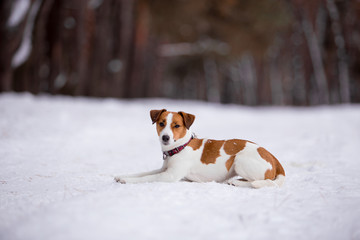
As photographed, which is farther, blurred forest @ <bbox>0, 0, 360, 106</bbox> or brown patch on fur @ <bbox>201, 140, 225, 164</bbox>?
blurred forest @ <bbox>0, 0, 360, 106</bbox>

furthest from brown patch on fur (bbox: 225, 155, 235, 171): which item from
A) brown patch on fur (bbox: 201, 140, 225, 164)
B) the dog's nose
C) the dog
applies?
the dog's nose

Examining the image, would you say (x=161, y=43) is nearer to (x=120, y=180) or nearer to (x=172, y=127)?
(x=172, y=127)

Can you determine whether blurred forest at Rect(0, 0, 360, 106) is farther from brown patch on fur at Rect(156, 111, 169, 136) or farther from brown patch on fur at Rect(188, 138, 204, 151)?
brown patch on fur at Rect(188, 138, 204, 151)

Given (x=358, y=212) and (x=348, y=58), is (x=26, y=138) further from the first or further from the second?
(x=348, y=58)

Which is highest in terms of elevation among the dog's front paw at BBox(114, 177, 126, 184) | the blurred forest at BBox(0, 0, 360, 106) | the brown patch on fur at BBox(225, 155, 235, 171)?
the blurred forest at BBox(0, 0, 360, 106)

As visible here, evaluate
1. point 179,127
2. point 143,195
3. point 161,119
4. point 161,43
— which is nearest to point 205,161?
point 179,127

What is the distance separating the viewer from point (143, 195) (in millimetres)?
2865

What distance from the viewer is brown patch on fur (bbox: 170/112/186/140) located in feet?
11.2

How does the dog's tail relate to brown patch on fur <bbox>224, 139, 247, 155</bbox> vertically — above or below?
below

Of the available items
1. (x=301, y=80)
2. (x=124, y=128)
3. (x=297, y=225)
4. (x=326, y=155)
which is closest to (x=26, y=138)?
(x=124, y=128)

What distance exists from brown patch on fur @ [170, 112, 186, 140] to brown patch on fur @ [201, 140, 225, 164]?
1.15 ft

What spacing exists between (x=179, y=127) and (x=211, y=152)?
497 mm

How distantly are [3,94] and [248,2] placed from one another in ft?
40.3

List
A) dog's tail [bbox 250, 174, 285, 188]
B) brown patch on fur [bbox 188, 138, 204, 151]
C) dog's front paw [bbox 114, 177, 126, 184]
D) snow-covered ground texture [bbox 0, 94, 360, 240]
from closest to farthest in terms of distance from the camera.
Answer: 1. snow-covered ground texture [bbox 0, 94, 360, 240]
2. dog's tail [bbox 250, 174, 285, 188]
3. dog's front paw [bbox 114, 177, 126, 184]
4. brown patch on fur [bbox 188, 138, 204, 151]
